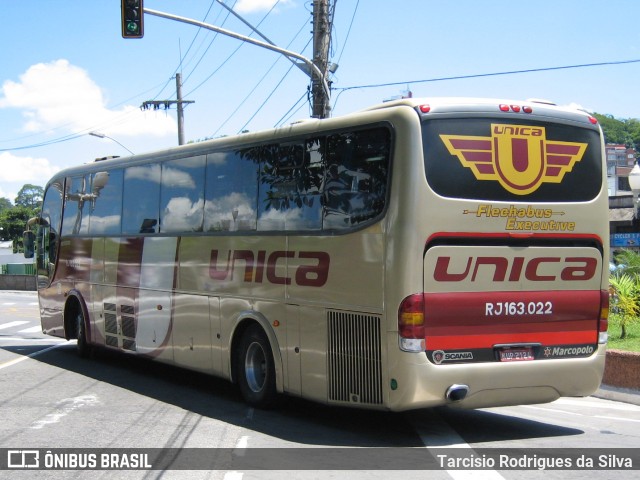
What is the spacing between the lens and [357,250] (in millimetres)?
8969

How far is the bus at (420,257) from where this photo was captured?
850cm

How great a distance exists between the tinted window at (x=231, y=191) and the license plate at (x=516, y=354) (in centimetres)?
368

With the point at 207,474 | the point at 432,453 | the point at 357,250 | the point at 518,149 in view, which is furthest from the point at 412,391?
the point at 518,149

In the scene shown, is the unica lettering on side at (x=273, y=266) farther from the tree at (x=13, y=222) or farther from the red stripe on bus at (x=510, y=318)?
the tree at (x=13, y=222)

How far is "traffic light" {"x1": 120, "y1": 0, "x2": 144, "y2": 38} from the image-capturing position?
661 inches

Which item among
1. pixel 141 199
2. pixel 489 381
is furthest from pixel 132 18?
pixel 489 381

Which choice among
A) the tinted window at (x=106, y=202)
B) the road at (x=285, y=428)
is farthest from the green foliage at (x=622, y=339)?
the tinted window at (x=106, y=202)

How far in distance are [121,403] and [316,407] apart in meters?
2.62

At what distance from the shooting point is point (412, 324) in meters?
8.36

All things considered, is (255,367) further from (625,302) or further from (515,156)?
(625,302)

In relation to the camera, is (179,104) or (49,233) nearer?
(49,233)

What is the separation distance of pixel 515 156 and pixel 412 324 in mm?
2139

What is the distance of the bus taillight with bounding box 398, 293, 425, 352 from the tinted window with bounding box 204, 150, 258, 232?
3.13 meters

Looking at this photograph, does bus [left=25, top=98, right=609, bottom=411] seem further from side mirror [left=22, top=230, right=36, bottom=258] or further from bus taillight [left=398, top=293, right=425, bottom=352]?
side mirror [left=22, top=230, right=36, bottom=258]
